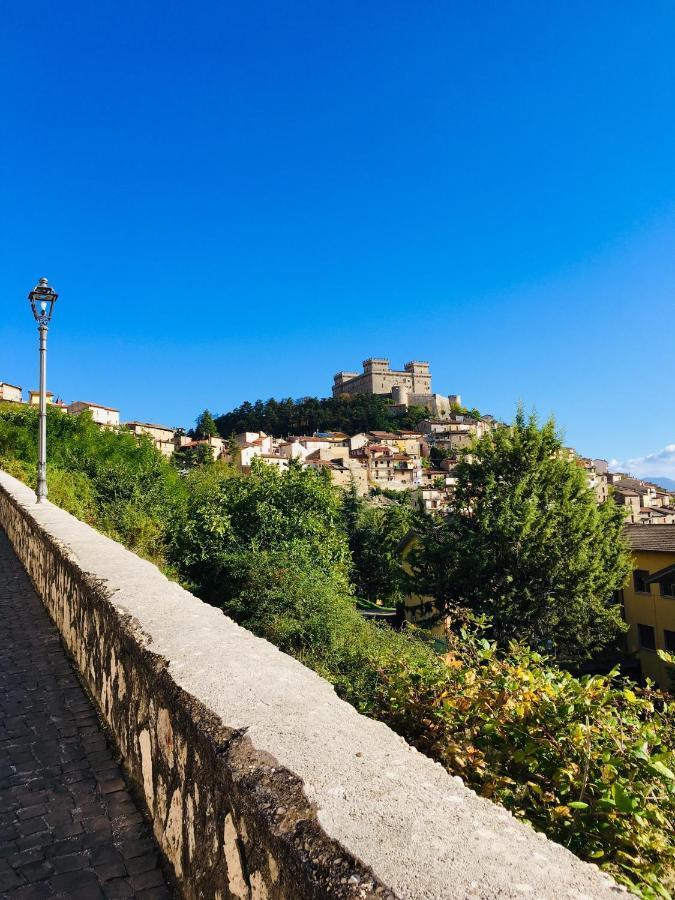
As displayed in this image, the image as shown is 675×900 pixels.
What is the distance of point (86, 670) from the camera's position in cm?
427

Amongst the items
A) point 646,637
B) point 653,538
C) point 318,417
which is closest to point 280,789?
point 646,637

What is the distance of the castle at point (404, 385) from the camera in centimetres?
13925

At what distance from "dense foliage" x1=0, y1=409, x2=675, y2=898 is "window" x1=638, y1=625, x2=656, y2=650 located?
9399mm

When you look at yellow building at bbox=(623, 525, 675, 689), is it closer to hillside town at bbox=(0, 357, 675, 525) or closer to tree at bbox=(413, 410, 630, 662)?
tree at bbox=(413, 410, 630, 662)

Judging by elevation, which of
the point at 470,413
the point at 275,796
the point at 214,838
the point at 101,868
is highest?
the point at 470,413

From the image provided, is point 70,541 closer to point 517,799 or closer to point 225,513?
point 517,799

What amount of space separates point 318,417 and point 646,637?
107 metres

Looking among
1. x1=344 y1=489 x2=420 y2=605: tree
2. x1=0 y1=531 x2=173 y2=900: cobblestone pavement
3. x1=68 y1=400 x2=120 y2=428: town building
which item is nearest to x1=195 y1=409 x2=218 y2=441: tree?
x1=68 y1=400 x2=120 y2=428: town building

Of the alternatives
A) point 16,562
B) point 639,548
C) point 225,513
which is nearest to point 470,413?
point 639,548

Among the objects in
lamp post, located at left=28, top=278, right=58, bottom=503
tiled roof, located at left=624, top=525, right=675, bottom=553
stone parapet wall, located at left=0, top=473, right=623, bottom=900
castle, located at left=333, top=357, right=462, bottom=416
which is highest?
castle, located at left=333, top=357, right=462, bottom=416

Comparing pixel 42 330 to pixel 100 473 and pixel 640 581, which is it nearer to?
pixel 100 473

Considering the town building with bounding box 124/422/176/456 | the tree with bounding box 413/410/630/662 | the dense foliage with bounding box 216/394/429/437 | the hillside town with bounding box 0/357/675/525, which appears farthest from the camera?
the dense foliage with bounding box 216/394/429/437

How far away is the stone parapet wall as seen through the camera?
125cm

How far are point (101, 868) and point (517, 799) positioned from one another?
1.87 meters
